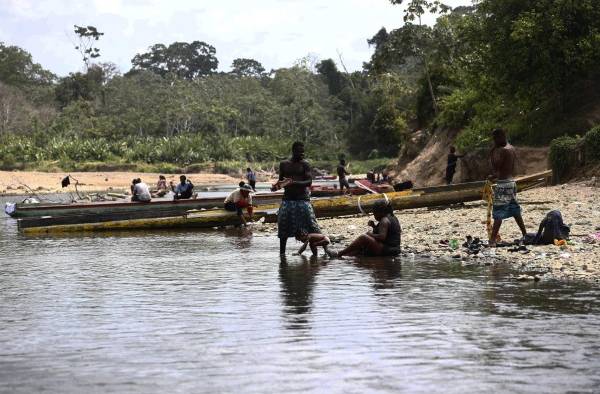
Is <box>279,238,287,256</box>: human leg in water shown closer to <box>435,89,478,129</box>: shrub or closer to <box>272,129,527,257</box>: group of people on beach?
<box>272,129,527,257</box>: group of people on beach

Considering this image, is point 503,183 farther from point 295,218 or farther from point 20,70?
point 20,70

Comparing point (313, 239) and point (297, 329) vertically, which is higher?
point (313, 239)

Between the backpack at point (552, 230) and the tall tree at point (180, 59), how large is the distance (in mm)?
125926

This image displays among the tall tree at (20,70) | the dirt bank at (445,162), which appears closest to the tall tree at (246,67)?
the tall tree at (20,70)

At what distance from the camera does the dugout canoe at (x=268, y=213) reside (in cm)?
2017

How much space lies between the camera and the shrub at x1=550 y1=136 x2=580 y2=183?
22953 millimetres

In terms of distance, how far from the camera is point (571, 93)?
93.4 feet

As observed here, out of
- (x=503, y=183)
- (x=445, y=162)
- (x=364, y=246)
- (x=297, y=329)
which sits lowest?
(x=297, y=329)

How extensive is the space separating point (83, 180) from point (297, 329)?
56.1m

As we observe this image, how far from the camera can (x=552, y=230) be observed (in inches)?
494

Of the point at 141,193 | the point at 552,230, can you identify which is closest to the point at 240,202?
the point at 141,193

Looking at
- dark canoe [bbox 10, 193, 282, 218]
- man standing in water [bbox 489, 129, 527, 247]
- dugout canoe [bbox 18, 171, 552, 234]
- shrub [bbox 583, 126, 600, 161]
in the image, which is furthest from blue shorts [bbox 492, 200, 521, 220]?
dark canoe [bbox 10, 193, 282, 218]

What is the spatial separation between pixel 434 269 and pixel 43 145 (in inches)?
2561

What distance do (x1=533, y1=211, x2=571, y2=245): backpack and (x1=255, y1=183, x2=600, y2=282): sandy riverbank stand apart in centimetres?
15
